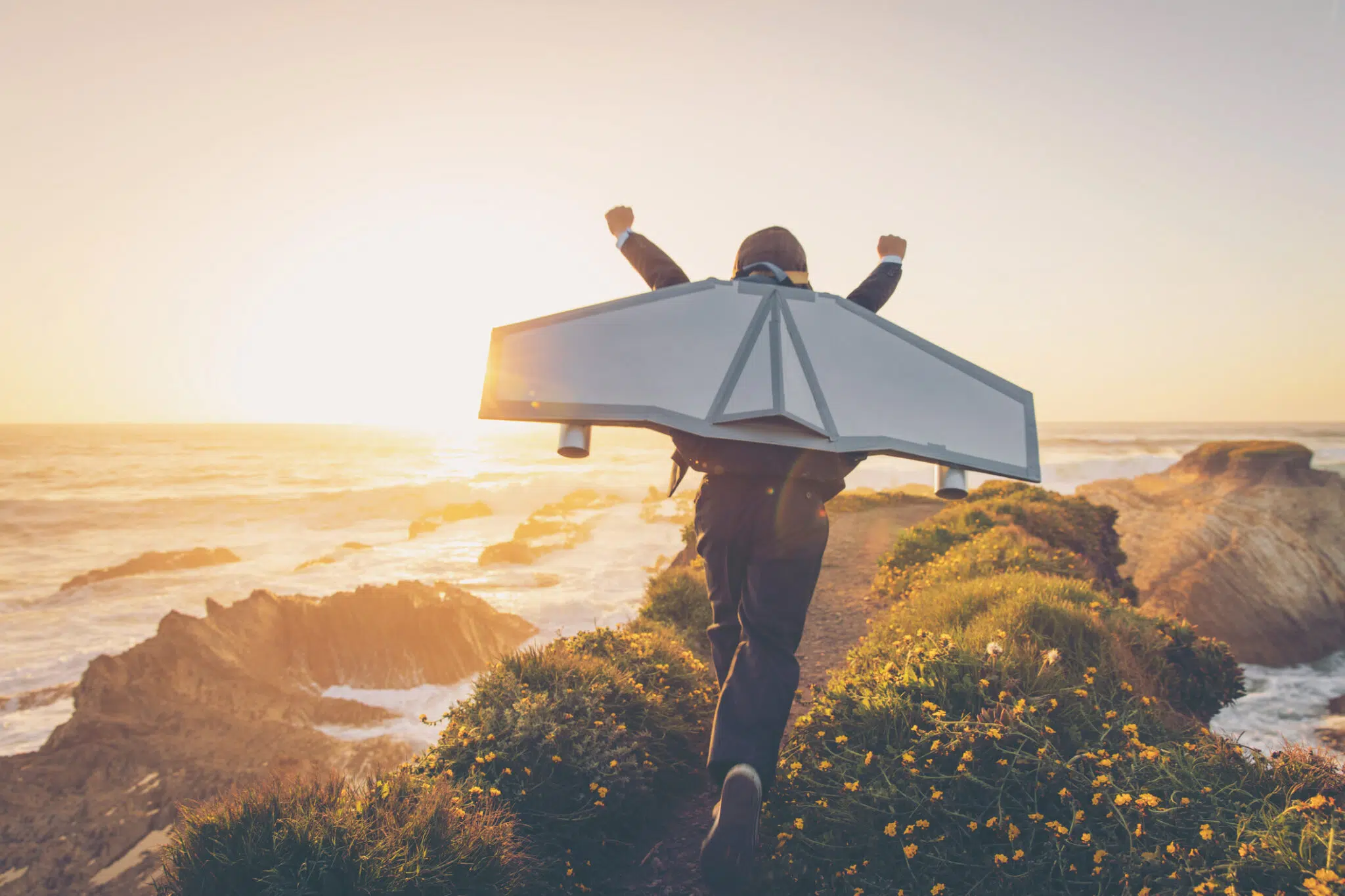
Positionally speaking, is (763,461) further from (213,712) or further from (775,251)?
(213,712)

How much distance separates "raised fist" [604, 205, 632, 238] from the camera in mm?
3197

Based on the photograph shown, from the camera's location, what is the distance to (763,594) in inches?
107

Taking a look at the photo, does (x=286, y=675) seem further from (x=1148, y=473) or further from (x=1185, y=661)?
(x=1148, y=473)

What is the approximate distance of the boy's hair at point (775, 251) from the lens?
9.51 feet

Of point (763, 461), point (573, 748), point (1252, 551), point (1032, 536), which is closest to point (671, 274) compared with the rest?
point (763, 461)

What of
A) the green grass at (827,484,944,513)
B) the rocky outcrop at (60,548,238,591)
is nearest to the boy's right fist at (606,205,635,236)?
the green grass at (827,484,944,513)

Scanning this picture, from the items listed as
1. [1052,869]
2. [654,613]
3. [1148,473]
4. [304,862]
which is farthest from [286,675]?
[1148,473]

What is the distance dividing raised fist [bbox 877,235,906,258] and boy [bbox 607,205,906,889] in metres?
0.40

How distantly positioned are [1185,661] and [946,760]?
3.29 metres

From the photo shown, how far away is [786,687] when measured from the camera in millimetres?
2688

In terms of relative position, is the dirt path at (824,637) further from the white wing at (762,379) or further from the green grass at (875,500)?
the white wing at (762,379)

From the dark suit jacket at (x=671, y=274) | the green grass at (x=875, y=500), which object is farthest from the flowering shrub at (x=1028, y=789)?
the green grass at (x=875, y=500)

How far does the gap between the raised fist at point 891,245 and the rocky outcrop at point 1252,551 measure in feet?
37.8

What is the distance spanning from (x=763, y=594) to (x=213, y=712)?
10445mm
